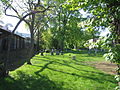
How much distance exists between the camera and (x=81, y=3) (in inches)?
102

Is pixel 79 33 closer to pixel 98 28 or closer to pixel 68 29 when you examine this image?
pixel 68 29

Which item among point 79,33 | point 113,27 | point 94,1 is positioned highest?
point 79,33

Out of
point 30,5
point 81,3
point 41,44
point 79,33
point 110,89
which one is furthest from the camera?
point 41,44

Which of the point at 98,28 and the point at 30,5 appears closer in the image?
the point at 98,28

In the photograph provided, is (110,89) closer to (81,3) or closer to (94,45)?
(94,45)

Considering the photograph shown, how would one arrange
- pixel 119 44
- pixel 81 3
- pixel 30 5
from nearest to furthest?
pixel 119 44, pixel 81 3, pixel 30 5

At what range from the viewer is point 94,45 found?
8.09ft

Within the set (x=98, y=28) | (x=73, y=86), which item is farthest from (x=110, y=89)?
(x=98, y=28)

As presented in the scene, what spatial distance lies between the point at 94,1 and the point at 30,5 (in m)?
12.9

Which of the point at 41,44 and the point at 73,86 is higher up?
the point at 41,44

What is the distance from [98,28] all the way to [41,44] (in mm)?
45477

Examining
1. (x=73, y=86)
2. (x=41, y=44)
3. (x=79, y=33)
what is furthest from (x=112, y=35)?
(x=41, y=44)

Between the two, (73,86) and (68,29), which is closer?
(73,86)

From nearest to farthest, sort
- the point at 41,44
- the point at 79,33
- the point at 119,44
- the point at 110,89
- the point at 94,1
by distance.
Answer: the point at 119,44 → the point at 94,1 → the point at 110,89 → the point at 79,33 → the point at 41,44
